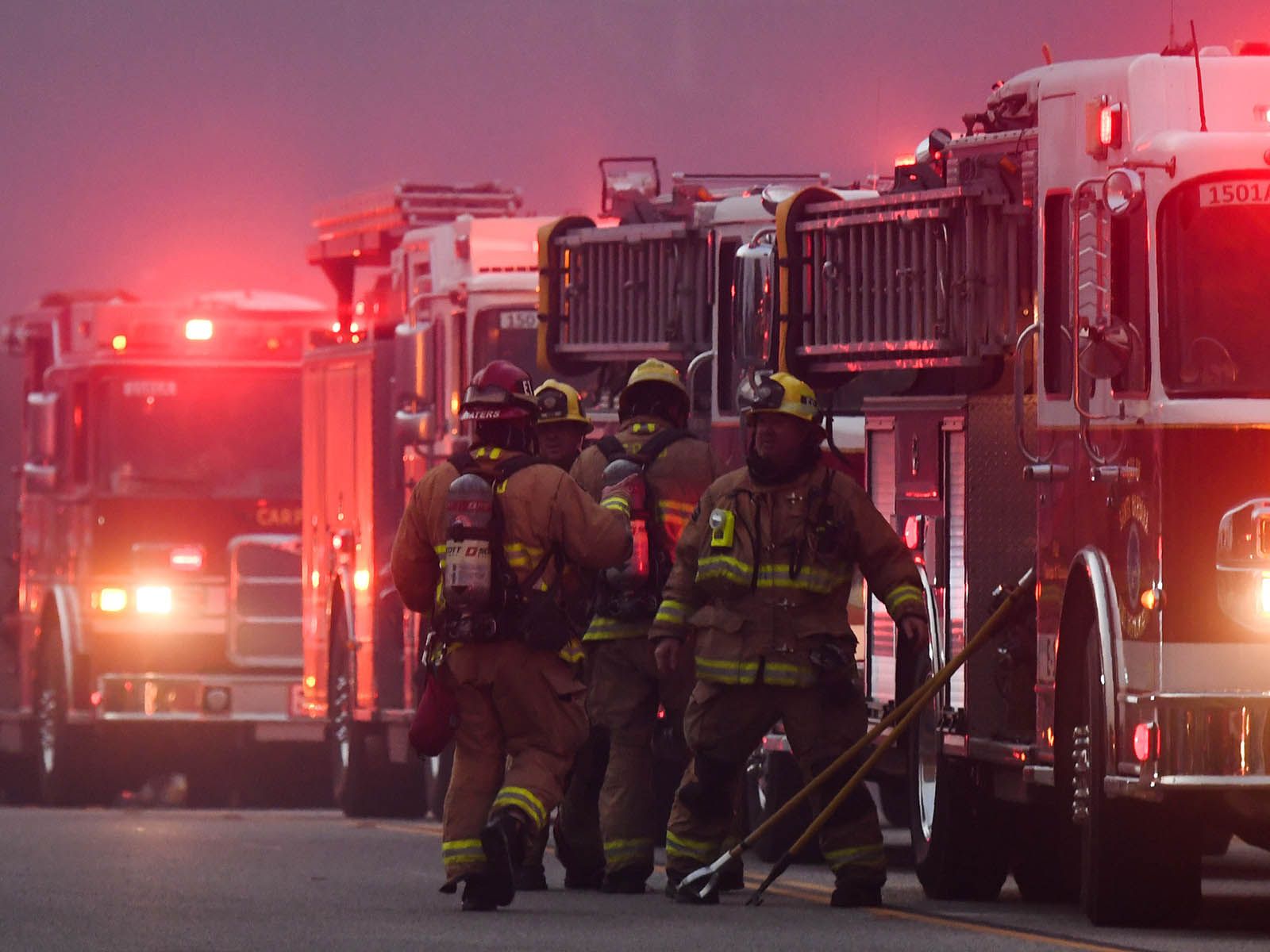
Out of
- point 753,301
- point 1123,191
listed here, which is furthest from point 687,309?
point 1123,191

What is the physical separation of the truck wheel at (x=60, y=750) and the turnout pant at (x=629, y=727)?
10993mm

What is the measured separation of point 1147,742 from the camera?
10.5m

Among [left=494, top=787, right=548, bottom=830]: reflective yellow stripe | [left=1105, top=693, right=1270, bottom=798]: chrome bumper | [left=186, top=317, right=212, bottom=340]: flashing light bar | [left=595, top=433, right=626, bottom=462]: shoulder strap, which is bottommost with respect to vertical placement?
[left=494, top=787, right=548, bottom=830]: reflective yellow stripe

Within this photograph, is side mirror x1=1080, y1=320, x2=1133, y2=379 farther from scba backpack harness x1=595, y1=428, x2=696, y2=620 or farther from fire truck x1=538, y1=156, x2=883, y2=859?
fire truck x1=538, y1=156, x2=883, y2=859

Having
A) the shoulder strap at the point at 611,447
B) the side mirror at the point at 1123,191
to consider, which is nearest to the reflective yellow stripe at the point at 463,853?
the shoulder strap at the point at 611,447

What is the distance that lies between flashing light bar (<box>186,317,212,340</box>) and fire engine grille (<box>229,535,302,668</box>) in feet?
5.20

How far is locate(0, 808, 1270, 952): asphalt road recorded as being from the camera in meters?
10.5

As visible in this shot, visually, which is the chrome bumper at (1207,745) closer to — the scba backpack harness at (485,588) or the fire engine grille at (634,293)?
the scba backpack harness at (485,588)

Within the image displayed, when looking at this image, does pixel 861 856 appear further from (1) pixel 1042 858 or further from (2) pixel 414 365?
(2) pixel 414 365

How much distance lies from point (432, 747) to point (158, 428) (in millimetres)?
12853

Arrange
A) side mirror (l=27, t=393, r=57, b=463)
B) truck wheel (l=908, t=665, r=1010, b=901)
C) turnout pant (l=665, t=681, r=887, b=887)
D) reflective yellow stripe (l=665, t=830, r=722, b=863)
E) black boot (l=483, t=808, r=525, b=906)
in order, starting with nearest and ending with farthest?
black boot (l=483, t=808, r=525, b=906) < turnout pant (l=665, t=681, r=887, b=887) < reflective yellow stripe (l=665, t=830, r=722, b=863) < truck wheel (l=908, t=665, r=1010, b=901) < side mirror (l=27, t=393, r=57, b=463)

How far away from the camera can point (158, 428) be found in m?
24.3

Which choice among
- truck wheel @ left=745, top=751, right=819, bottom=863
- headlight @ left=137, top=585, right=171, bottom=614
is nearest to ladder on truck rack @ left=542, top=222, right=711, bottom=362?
truck wheel @ left=745, top=751, right=819, bottom=863

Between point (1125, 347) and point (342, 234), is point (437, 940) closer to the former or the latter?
point (1125, 347)
